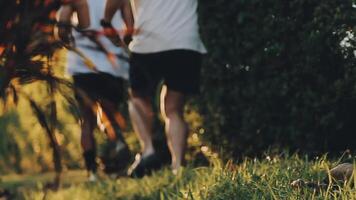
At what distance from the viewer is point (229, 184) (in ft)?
18.7

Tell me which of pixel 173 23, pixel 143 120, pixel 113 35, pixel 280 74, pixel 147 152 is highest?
pixel 113 35

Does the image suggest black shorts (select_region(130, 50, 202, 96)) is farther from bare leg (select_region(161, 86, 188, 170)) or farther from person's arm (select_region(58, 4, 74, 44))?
person's arm (select_region(58, 4, 74, 44))

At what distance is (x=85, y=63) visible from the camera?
14.1 feet

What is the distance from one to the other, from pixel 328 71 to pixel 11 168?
22.3 feet

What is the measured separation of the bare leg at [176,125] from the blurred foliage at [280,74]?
1.20 feet

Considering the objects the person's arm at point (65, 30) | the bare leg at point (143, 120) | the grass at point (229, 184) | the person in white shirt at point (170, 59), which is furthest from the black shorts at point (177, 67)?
the person's arm at point (65, 30)

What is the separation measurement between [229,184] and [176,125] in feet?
7.08

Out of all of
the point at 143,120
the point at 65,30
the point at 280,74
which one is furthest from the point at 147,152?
the point at 65,30

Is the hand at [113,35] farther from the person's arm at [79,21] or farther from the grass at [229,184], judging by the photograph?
the grass at [229,184]

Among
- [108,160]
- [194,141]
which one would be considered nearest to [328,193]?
[194,141]

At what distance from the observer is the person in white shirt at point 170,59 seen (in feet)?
25.5

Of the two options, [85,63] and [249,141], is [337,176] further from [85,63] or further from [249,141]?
[249,141]

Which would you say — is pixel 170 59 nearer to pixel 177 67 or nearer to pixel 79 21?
pixel 177 67

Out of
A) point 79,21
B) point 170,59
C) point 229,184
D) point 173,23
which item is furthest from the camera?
point 170,59
